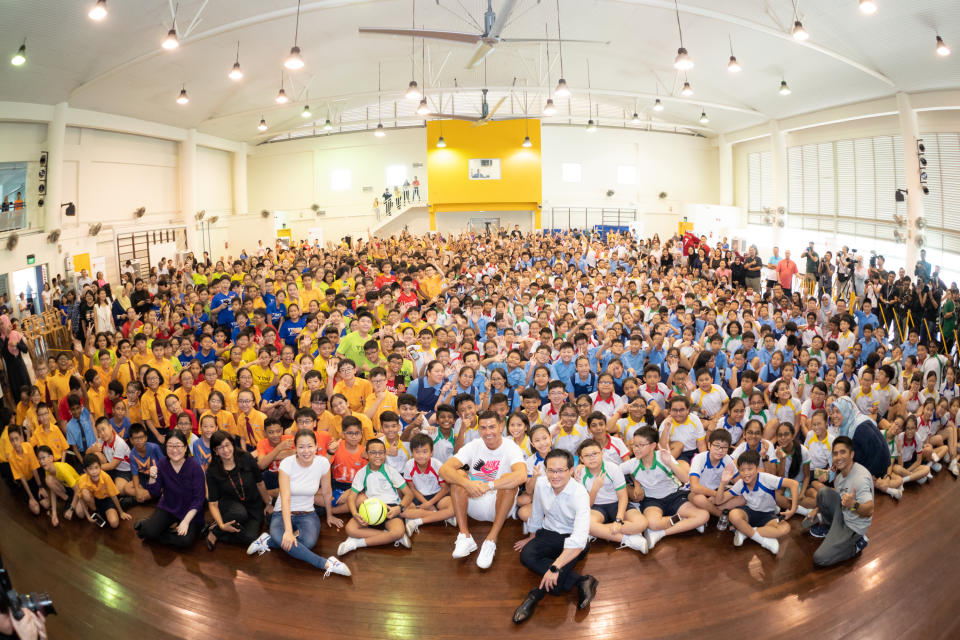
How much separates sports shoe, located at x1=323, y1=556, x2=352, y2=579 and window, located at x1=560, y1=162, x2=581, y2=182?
25560 mm

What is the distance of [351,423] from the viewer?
17.9ft

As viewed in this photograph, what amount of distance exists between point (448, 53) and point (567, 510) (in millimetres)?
17089

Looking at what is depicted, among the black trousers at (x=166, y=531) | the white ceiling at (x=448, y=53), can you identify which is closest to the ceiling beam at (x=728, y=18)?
the white ceiling at (x=448, y=53)

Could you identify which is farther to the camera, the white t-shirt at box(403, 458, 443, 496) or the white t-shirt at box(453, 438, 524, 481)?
the white t-shirt at box(403, 458, 443, 496)

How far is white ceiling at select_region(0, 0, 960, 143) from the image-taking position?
11352 mm

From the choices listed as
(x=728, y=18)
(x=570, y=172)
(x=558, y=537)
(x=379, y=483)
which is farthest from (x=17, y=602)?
(x=570, y=172)

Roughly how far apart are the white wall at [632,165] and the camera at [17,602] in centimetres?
2623

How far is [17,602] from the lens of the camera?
120 inches

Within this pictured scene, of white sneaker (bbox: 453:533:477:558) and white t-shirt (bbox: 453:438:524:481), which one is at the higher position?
white t-shirt (bbox: 453:438:524:481)

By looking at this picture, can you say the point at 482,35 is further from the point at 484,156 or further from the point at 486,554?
the point at 484,156

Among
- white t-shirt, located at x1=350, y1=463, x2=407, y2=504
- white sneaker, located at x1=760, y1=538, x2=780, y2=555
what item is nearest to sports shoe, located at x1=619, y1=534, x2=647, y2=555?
white sneaker, located at x1=760, y1=538, x2=780, y2=555

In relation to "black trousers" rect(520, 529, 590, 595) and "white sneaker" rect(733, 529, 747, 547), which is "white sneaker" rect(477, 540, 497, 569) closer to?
"black trousers" rect(520, 529, 590, 595)

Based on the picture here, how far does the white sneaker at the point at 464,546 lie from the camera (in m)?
4.94

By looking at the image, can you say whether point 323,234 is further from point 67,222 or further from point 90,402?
point 90,402
